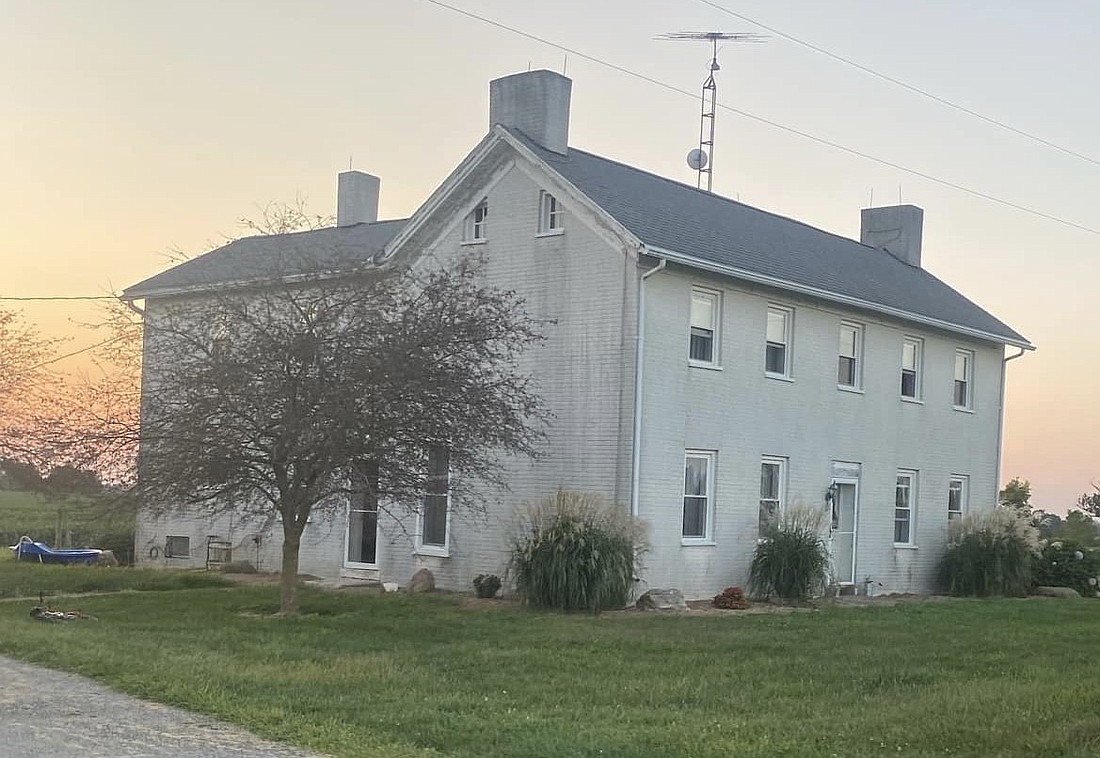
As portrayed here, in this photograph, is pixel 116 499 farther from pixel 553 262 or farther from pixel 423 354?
pixel 553 262

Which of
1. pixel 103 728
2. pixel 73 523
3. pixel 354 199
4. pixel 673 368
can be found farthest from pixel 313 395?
pixel 354 199

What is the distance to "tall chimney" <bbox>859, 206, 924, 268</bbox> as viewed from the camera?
29312 mm

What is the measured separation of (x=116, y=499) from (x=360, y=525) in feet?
23.4

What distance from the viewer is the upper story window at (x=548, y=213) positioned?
1969 cm

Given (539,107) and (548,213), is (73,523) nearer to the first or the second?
(548,213)

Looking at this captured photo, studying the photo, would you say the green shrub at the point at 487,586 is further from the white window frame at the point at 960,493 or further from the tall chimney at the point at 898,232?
the tall chimney at the point at 898,232

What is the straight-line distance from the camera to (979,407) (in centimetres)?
2658

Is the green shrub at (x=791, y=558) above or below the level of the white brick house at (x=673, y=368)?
below

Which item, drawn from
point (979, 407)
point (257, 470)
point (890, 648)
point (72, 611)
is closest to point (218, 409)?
point (257, 470)

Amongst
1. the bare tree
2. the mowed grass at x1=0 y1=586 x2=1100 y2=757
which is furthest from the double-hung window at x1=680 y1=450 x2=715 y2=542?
the bare tree

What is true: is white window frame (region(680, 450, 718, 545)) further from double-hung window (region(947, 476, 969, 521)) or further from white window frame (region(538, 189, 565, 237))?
double-hung window (region(947, 476, 969, 521))

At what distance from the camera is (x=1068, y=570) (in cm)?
2575

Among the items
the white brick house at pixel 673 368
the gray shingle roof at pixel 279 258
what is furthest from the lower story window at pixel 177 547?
the gray shingle roof at pixel 279 258

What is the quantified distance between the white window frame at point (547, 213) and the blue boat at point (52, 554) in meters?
12.1
